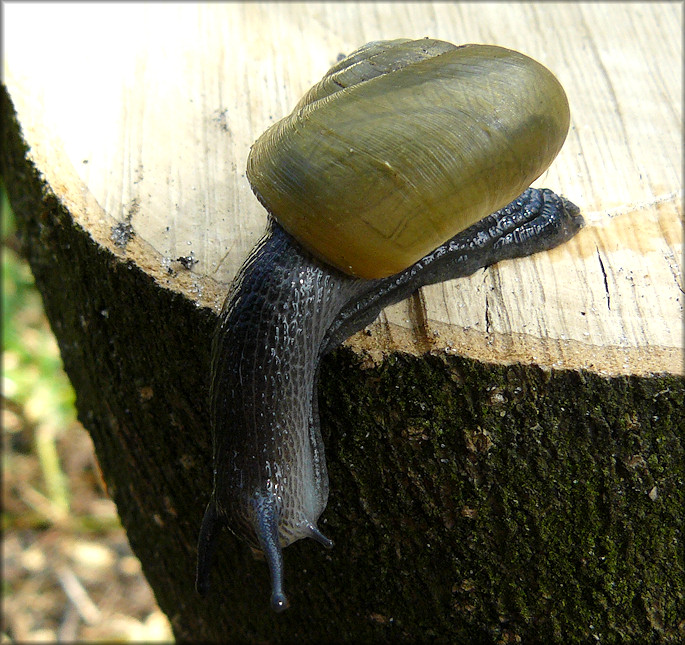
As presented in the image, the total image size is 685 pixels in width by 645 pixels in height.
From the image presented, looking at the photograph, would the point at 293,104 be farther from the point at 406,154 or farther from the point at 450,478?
the point at 450,478

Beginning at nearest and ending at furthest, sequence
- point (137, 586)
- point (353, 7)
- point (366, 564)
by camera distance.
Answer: point (366, 564) → point (353, 7) → point (137, 586)

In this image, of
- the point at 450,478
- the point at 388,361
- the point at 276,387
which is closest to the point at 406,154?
→ the point at 388,361

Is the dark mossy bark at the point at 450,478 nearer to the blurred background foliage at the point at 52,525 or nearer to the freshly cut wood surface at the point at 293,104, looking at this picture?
the freshly cut wood surface at the point at 293,104

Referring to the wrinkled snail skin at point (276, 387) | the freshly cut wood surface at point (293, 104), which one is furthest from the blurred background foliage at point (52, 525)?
the wrinkled snail skin at point (276, 387)

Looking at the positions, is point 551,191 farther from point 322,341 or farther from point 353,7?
point 353,7

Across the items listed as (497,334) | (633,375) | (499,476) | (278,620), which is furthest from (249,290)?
(278,620)

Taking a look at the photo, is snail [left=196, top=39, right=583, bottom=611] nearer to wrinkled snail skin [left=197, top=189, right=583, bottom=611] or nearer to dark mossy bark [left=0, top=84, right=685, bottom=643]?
wrinkled snail skin [left=197, top=189, right=583, bottom=611]
